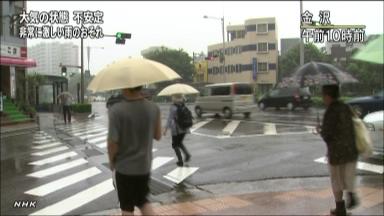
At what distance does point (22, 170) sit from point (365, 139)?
10601mm

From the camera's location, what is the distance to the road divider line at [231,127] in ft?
60.3

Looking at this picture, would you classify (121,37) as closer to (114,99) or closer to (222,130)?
(114,99)

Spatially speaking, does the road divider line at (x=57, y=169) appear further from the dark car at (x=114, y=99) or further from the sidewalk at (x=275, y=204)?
the dark car at (x=114, y=99)

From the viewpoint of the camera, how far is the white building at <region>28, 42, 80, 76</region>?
153 inches

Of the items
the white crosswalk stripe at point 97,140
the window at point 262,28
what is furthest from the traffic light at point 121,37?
the white crosswalk stripe at point 97,140

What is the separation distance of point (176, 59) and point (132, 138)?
5.36ft

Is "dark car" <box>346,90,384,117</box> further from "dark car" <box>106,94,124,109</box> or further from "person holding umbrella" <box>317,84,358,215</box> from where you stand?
"dark car" <box>106,94,124,109</box>

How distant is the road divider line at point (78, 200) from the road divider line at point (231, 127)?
8.72m

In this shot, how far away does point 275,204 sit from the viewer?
25.0 feet

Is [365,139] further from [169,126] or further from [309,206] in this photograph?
[169,126]

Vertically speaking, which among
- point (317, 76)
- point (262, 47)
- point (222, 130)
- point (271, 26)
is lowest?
point (222, 130)

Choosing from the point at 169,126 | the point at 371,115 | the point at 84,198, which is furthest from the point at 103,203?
the point at 371,115

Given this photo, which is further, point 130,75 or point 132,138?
point 132,138

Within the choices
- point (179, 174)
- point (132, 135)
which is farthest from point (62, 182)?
point (132, 135)
